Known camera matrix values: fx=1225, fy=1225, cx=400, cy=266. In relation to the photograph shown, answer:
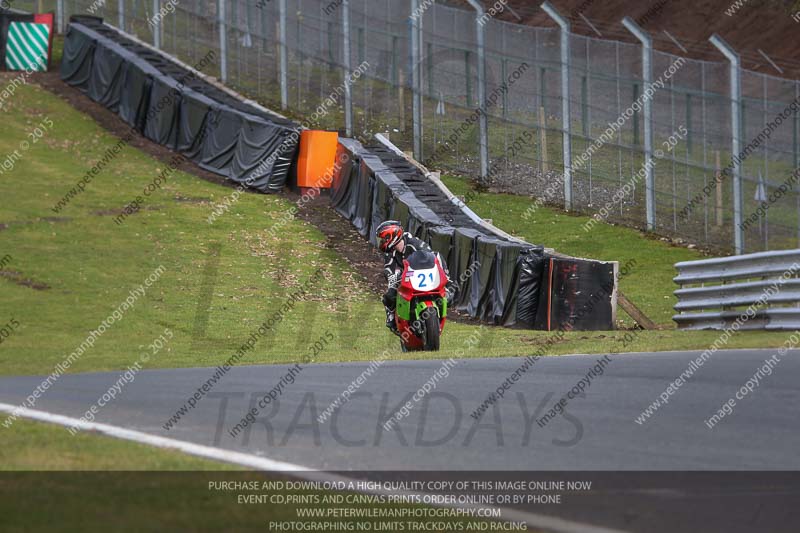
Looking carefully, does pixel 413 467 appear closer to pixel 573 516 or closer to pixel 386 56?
pixel 573 516

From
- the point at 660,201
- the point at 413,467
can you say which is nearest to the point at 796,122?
the point at 660,201

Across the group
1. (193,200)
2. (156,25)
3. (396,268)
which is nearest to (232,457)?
(396,268)

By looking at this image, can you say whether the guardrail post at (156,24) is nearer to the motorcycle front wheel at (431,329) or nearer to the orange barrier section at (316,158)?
the orange barrier section at (316,158)

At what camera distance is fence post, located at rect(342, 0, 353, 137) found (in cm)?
3494

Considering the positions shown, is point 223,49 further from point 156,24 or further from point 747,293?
point 747,293

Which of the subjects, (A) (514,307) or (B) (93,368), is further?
(A) (514,307)

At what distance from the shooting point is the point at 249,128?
103ft

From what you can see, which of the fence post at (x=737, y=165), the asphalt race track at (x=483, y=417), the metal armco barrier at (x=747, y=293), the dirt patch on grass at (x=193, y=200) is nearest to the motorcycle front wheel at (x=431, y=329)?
the asphalt race track at (x=483, y=417)

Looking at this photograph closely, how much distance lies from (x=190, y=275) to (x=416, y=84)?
13334mm

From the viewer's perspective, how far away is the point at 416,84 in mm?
34250

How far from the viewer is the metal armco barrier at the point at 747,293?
15.5 metres

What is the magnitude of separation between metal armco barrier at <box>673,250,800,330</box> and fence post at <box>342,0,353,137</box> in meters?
18.4

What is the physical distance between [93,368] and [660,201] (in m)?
17.1

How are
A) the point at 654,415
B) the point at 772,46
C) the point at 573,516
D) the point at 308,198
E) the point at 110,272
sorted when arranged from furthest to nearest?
the point at 772,46 < the point at 308,198 < the point at 110,272 < the point at 654,415 < the point at 573,516
